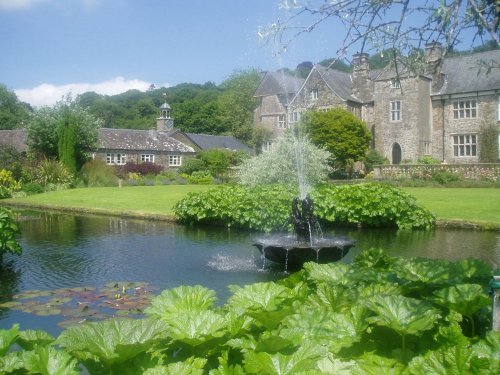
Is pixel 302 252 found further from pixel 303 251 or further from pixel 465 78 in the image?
pixel 465 78

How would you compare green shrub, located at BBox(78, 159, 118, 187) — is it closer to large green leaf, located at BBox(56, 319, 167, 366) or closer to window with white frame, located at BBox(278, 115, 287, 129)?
window with white frame, located at BBox(278, 115, 287, 129)

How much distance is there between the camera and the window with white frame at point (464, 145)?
40062 mm

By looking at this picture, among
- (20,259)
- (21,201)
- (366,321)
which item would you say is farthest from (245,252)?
(21,201)

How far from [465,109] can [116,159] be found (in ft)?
105

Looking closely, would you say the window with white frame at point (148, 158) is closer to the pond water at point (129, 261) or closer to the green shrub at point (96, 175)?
the green shrub at point (96, 175)

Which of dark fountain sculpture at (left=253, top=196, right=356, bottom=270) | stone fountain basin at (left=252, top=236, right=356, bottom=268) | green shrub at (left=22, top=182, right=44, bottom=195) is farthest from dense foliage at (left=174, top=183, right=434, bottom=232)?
green shrub at (left=22, top=182, right=44, bottom=195)

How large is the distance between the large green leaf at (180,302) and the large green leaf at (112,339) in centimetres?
38

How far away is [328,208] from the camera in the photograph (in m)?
15.5

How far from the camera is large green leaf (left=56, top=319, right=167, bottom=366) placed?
1.90m

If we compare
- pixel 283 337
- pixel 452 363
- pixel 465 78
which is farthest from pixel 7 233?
pixel 465 78

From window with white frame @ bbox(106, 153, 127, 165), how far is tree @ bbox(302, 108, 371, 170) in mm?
20268

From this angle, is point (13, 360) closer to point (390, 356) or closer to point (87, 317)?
point (390, 356)

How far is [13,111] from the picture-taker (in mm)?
89312

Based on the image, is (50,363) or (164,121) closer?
(50,363)
